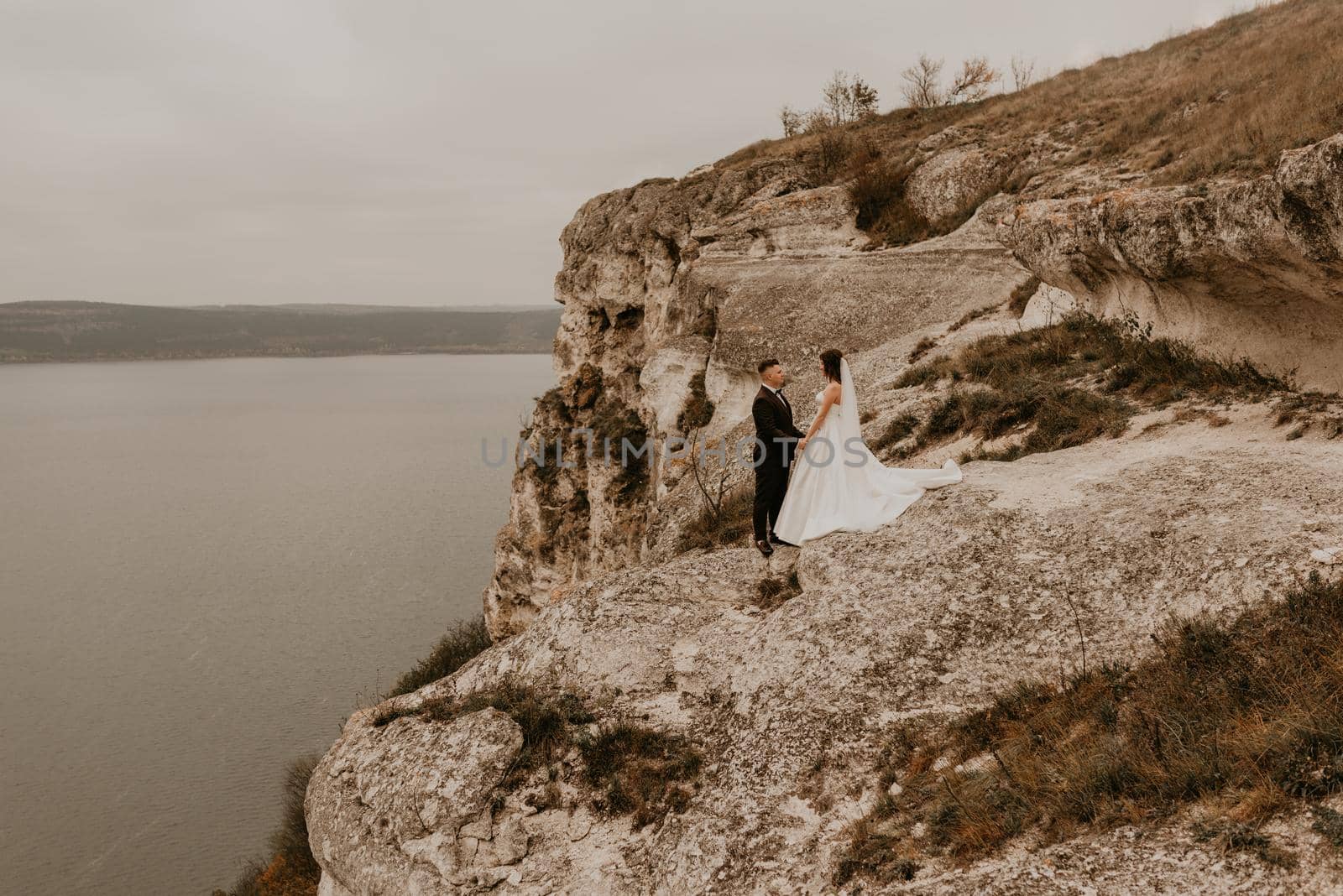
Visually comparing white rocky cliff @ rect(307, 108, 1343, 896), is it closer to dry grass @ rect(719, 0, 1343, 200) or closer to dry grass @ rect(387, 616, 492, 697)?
dry grass @ rect(719, 0, 1343, 200)

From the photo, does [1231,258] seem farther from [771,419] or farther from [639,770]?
[639,770]

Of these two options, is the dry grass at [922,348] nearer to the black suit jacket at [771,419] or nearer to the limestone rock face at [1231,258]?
the limestone rock face at [1231,258]

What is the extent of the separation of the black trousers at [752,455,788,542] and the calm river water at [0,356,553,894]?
26.2 m

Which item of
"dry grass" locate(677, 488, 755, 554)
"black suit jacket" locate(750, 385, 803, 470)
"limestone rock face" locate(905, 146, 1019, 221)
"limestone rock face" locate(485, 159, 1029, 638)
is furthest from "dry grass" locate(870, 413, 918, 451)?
"limestone rock face" locate(905, 146, 1019, 221)

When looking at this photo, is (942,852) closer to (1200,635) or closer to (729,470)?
(1200,635)

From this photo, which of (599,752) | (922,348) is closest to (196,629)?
(922,348)

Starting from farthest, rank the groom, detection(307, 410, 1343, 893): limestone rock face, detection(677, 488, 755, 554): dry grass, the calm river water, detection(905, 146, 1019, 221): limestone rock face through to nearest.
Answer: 1. the calm river water
2. detection(905, 146, 1019, 221): limestone rock face
3. detection(677, 488, 755, 554): dry grass
4. the groom
5. detection(307, 410, 1343, 893): limestone rock face

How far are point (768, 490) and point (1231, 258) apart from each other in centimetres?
515

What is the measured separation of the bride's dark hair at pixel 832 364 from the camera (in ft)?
26.9

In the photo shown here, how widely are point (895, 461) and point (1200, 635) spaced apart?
5.96m

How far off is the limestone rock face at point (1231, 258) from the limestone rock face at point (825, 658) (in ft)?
3.69

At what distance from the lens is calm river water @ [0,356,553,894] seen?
28.5 m

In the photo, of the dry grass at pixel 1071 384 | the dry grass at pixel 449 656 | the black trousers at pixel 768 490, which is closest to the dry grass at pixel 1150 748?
the black trousers at pixel 768 490

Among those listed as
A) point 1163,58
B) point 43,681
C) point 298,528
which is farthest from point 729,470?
point 298,528
